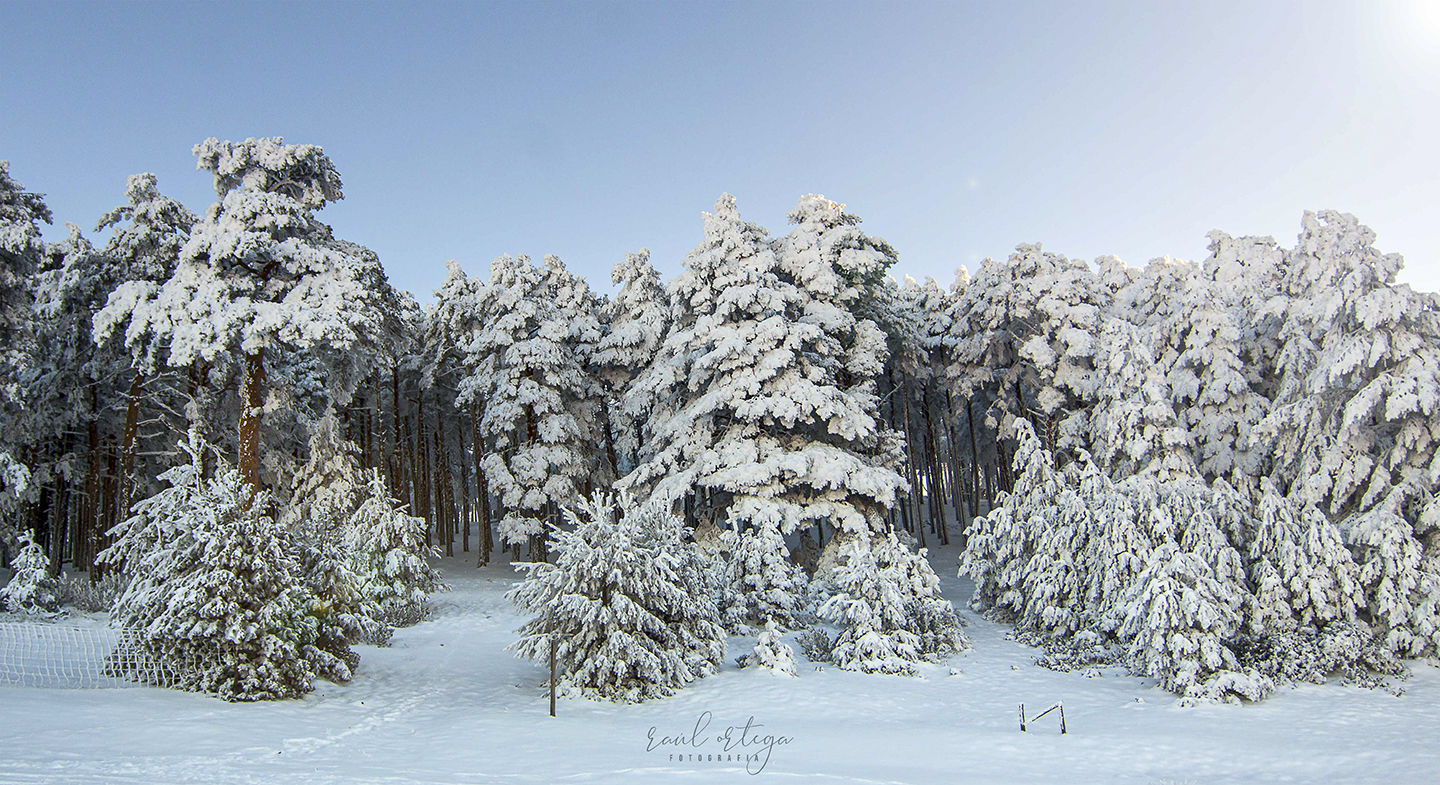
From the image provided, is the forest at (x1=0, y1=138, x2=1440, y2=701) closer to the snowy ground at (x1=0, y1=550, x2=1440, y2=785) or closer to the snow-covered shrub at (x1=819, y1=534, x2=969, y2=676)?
the snow-covered shrub at (x1=819, y1=534, x2=969, y2=676)

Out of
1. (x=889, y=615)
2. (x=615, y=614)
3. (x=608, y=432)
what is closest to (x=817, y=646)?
(x=889, y=615)

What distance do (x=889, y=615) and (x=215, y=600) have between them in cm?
1196

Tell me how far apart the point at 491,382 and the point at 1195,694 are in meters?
23.6

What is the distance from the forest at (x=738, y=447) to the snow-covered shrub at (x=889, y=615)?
0.27 ft

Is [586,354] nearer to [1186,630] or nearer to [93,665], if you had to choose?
[93,665]

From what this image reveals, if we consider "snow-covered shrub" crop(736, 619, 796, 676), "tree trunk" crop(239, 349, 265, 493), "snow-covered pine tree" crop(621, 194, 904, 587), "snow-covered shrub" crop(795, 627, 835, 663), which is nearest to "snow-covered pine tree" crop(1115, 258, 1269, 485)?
"snow-covered pine tree" crop(621, 194, 904, 587)

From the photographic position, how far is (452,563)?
32.9 metres

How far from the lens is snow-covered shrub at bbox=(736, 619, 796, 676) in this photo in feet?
48.2

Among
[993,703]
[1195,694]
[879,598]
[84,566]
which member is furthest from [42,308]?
[1195,694]

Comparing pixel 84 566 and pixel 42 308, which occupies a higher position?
pixel 42 308

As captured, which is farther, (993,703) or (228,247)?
(228,247)

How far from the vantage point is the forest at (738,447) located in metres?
13.4

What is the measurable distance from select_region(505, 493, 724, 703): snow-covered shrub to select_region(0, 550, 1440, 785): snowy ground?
57 centimetres

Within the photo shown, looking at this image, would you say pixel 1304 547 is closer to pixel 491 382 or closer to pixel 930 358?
pixel 930 358
